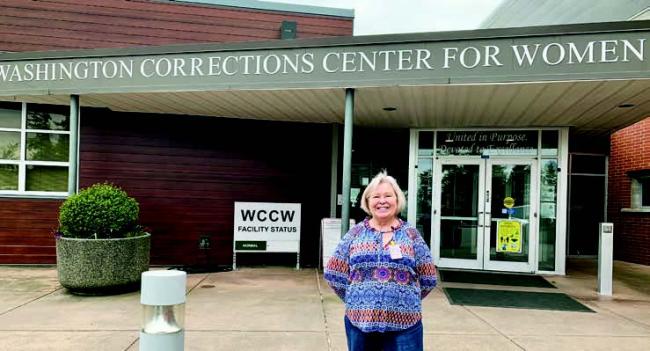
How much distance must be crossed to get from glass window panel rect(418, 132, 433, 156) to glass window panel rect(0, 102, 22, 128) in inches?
290

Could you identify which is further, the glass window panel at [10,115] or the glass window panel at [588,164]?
the glass window panel at [588,164]

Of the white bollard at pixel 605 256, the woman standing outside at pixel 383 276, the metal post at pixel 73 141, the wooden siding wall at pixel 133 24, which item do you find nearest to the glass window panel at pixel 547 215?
the white bollard at pixel 605 256

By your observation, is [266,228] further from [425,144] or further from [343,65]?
[343,65]

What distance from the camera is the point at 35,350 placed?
179 inches

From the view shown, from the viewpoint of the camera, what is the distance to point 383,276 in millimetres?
2750

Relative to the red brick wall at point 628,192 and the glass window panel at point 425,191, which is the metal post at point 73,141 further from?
the red brick wall at point 628,192

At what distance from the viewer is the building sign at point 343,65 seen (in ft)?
19.2

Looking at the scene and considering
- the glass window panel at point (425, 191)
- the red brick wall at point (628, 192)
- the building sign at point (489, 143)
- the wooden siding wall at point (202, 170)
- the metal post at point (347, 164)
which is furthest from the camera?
the red brick wall at point (628, 192)

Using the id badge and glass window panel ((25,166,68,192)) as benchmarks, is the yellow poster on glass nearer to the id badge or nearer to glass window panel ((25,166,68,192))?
the id badge

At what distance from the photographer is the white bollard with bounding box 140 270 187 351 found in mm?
2613

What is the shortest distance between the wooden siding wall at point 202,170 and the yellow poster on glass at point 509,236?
322cm

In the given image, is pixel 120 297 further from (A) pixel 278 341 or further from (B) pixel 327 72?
(B) pixel 327 72

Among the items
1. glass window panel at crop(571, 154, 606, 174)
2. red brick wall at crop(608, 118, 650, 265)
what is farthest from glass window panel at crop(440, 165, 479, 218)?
glass window panel at crop(571, 154, 606, 174)

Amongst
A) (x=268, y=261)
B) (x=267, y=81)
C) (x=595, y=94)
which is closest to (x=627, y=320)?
(x=595, y=94)
